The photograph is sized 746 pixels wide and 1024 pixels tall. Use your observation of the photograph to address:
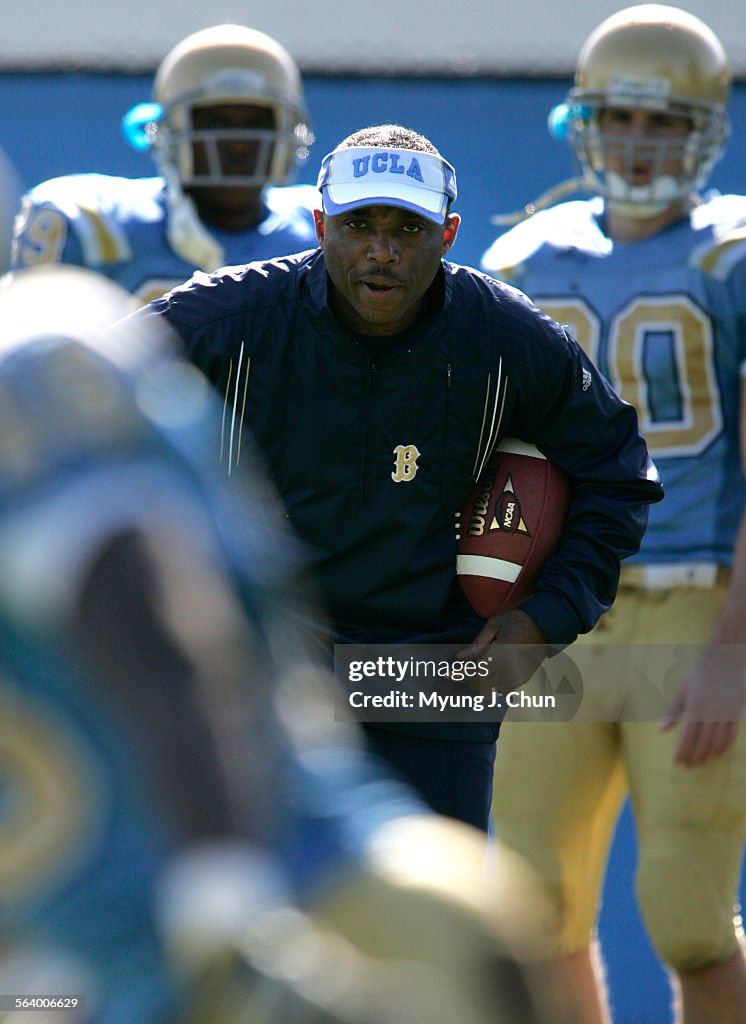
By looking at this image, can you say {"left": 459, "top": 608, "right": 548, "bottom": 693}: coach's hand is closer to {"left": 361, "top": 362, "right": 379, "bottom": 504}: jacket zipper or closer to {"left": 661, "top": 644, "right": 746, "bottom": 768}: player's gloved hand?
{"left": 361, "top": 362, "right": 379, "bottom": 504}: jacket zipper

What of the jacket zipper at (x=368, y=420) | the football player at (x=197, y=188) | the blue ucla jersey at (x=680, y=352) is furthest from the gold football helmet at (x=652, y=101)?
the jacket zipper at (x=368, y=420)

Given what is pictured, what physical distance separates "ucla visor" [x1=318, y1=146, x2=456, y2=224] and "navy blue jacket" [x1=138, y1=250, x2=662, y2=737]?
0.12 m

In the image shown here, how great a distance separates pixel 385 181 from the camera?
9.14 feet

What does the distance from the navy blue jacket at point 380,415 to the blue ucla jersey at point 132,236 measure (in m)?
1.29

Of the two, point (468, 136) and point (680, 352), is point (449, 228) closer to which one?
point (680, 352)

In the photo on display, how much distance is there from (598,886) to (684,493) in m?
0.78

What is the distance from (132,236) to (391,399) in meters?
1.55

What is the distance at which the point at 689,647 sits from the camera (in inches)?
140

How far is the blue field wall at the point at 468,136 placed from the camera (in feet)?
14.9

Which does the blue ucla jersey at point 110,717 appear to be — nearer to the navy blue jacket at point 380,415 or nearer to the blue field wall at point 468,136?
the navy blue jacket at point 380,415

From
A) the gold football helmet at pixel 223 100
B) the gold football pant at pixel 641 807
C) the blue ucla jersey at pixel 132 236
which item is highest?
the gold football helmet at pixel 223 100

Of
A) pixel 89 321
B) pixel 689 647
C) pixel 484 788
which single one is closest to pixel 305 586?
pixel 484 788

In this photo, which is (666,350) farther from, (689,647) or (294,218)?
(294,218)

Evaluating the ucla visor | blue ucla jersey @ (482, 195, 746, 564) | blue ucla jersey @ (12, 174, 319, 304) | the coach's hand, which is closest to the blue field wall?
blue ucla jersey @ (12, 174, 319, 304)
